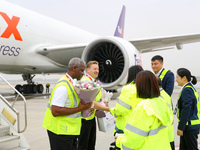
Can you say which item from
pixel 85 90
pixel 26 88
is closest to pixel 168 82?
pixel 85 90

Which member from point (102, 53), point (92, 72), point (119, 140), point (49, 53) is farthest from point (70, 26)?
point (119, 140)

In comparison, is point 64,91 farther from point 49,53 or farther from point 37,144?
point 49,53

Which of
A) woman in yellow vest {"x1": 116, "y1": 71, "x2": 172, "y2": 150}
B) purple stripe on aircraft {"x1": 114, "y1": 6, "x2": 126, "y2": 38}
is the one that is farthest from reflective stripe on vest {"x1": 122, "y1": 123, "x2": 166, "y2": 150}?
purple stripe on aircraft {"x1": 114, "y1": 6, "x2": 126, "y2": 38}

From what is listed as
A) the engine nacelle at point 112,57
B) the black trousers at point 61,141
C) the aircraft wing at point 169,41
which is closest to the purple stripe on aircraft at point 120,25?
the aircraft wing at point 169,41

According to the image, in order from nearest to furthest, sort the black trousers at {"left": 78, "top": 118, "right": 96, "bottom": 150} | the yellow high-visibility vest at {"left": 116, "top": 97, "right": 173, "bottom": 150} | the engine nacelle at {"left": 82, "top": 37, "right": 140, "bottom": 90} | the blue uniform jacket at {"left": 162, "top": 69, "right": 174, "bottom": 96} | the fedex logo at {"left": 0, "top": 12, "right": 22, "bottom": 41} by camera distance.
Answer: the yellow high-visibility vest at {"left": 116, "top": 97, "right": 173, "bottom": 150} → the black trousers at {"left": 78, "top": 118, "right": 96, "bottom": 150} → the blue uniform jacket at {"left": 162, "top": 69, "right": 174, "bottom": 96} → the engine nacelle at {"left": 82, "top": 37, "right": 140, "bottom": 90} → the fedex logo at {"left": 0, "top": 12, "right": 22, "bottom": 41}

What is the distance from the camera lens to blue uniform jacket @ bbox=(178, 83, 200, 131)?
217cm

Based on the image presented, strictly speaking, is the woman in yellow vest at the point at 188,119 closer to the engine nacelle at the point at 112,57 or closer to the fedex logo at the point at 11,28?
the engine nacelle at the point at 112,57

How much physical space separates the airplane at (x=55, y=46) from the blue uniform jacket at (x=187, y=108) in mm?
3150

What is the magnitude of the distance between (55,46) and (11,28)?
1697mm

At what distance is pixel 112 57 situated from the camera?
6.01 metres

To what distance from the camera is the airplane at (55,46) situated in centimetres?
586

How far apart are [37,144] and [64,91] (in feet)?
4.95

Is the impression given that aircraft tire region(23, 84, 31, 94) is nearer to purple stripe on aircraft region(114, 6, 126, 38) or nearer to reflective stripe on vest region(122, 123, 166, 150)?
purple stripe on aircraft region(114, 6, 126, 38)

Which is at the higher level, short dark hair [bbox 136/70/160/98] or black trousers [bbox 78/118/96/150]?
short dark hair [bbox 136/70/160/98]
